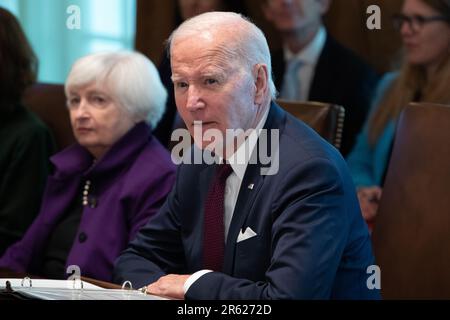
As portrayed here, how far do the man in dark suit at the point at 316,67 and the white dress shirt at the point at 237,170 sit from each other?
1417 millimetres

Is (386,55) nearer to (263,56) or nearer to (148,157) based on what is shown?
(148,157)

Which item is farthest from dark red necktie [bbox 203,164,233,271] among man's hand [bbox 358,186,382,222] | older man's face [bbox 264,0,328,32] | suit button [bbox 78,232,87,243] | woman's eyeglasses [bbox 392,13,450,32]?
older man's face [bbox 264,0,328,32]

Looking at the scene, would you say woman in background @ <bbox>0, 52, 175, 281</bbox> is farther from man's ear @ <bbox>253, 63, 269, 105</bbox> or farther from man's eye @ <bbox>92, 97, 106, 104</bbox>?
man's ear @ <bbox>253, 63, 269, 105</bbox>

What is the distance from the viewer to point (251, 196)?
188 cm

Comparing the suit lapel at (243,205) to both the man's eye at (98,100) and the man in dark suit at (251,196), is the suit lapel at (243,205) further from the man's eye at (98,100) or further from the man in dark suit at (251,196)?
the man's eye at (98,100)

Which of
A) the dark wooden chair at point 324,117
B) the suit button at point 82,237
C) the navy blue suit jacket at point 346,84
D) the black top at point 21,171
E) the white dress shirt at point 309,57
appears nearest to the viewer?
the dark wooden chair at point 324,117

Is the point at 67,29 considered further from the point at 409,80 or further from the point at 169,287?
the point at 169,287

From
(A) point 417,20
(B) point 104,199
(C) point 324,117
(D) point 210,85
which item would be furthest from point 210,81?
(A) point 417,20

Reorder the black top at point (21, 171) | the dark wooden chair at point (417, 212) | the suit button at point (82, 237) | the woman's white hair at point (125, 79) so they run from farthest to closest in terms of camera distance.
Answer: the black top at point (21, 171)
the woman's white hair at point (125, 79)
the suit button at point (82, 237)
the dark wooden chair at point (417, 212)

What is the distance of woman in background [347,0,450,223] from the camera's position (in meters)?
3.04

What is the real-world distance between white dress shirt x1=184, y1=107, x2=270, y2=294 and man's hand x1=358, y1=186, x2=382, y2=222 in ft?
3.08

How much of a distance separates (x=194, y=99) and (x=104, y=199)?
Answer: 0.83 metres

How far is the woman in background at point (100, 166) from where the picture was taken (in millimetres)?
2570

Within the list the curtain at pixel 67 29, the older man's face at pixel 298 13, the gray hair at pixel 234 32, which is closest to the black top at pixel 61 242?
the gray hair at pixel 234 32
